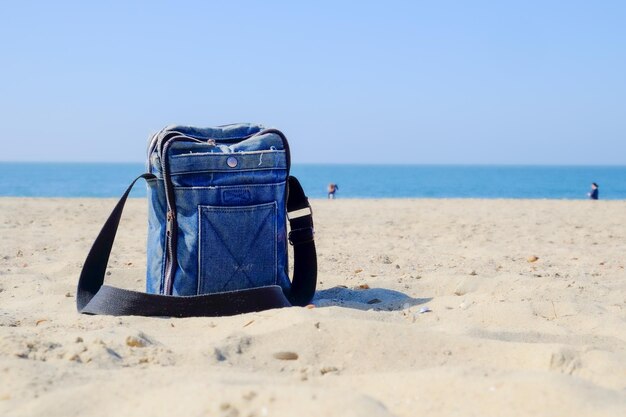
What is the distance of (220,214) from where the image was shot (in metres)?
3.52

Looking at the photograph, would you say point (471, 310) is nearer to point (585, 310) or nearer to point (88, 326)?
point (585, 310)

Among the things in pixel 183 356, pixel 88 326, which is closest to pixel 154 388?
pixel 183 356

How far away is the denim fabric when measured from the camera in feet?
11.5

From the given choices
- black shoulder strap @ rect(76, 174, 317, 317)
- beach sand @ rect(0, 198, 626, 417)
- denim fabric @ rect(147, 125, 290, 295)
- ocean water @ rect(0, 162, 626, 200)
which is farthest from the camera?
ocean water @ rect(0, 162, 626, 200)

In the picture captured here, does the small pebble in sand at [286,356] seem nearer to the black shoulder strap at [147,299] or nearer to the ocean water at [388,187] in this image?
the black shoulder strap at [147,299]

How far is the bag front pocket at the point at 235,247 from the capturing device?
3.52 m

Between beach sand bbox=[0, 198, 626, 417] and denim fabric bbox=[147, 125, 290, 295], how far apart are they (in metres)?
0.35

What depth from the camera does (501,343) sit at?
107 inches

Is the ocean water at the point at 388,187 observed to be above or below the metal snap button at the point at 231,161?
below

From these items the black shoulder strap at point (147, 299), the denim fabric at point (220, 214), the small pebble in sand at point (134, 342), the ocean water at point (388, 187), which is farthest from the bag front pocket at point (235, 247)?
the ocean water at point (388, 187)

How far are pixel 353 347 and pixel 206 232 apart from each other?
1172 mm

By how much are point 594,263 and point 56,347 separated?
4.26m

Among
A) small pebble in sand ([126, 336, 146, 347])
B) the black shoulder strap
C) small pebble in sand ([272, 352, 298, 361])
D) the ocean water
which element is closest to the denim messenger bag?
the black shoulder strap

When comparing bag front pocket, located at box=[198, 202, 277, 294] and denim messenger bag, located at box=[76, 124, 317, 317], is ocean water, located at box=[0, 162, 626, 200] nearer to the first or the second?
denim messenger bag, located at box=[76, 124, 317, 317]
